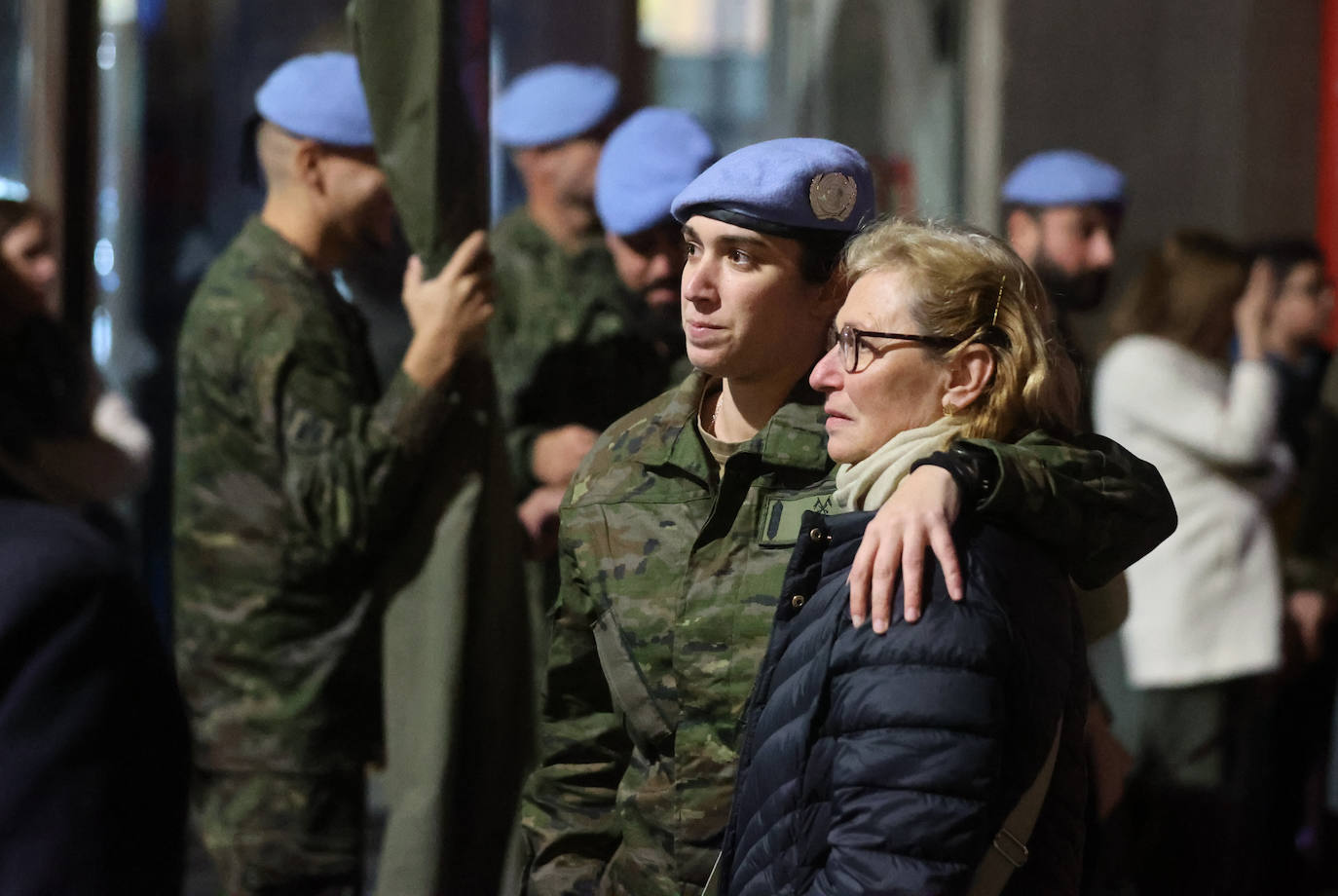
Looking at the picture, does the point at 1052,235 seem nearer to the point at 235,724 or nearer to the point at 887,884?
the point at 235,724

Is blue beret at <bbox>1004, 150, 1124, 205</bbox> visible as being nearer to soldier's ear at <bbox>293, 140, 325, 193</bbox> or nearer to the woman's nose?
soldier's ear at <bbox>293, 140, 325, 193</bbox>

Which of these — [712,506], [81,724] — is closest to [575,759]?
[712,506]

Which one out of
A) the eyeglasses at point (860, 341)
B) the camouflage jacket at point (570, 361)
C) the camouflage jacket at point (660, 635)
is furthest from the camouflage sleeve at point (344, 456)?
the eyeglasses at point (860, 341)

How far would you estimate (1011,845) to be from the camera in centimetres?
156

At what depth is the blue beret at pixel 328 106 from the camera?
3375mm

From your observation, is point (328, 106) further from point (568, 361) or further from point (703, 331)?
point (703, 331)

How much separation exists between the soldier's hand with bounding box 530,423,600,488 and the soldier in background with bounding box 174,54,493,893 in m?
0.47

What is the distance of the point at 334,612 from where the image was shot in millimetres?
3305

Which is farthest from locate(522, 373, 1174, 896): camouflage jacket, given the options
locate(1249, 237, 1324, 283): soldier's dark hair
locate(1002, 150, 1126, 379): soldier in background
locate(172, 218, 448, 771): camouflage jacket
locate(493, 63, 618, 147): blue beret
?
locate(1249, 237, 1324, 283): soldier's dark hair

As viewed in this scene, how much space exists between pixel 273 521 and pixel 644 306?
3.50 ft

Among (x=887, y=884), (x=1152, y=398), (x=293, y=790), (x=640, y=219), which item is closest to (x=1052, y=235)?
(x=1152, y=398)

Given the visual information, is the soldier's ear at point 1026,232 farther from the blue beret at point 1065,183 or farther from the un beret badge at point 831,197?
the un beret badge at point 831,197

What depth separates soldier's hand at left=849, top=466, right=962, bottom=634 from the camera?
1.55 m

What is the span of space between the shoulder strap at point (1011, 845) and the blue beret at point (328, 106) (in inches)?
87.4
